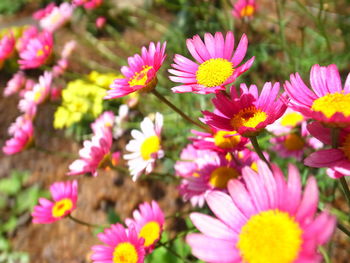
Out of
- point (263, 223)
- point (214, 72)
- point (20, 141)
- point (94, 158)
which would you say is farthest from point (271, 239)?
A: point (20, 141)

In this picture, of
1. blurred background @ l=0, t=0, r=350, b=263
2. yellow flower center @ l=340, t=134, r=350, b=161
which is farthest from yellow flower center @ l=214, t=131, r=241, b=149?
blurred background @ l=0, t=0, r=350, b=263

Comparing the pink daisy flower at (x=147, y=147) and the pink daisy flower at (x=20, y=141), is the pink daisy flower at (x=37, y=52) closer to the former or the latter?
the pink daisy flower at (x=20, y=141)

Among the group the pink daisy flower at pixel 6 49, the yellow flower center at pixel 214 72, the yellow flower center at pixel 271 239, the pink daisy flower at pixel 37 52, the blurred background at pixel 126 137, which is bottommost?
the blurred background at pixel 126 137

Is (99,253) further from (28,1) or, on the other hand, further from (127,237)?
(28,1)

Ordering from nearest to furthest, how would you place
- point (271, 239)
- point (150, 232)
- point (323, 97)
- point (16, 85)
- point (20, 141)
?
point (271, 239) < point (323, 97) < point (150, 232) < point (20, 141) < point (16, 85)

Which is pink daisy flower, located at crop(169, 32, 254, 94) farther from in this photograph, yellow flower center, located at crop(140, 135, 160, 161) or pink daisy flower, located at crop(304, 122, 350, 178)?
yellow flower center, located at crop(140, 135, 160, 161)

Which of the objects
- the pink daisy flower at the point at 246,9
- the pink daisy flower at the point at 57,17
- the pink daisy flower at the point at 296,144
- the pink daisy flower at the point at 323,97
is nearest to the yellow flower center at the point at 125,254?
the pink daisy flower at the point at 323,97

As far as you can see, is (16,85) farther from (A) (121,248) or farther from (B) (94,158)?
(A) (121,248)
